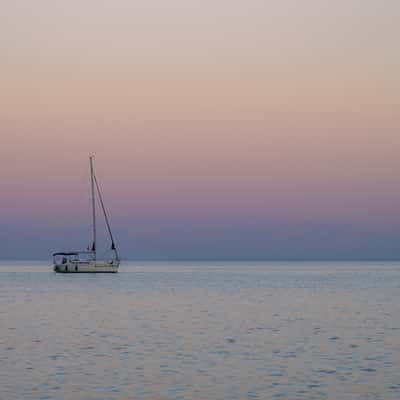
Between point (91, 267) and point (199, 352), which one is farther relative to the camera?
point (91, 267)

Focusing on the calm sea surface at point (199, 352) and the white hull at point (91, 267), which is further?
the white hull at point (91, 267)

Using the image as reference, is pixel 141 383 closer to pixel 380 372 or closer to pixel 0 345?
pixel 380 372

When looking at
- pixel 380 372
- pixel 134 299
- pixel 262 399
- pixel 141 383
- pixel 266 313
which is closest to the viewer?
pixel 262 399

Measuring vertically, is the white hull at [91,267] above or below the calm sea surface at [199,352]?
above

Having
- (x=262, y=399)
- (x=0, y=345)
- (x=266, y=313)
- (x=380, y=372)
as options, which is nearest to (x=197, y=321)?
(x=266, y=313)

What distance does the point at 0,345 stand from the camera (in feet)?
157

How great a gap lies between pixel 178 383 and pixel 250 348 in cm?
1239

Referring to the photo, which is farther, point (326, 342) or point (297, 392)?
point (326, 342)

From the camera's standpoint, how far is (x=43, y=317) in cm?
6881

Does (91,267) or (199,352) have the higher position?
(91,267)

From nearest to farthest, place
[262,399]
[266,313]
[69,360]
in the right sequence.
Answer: [262,399]
[69,360]
[266,313]

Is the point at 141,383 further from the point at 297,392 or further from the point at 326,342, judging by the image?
the point at 326,342

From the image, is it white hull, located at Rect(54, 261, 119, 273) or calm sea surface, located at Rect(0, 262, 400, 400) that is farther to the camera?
white hull, located at Rect(54, 261, 119, 273)

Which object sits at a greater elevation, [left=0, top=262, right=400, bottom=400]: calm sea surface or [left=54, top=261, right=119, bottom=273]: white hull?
[left=54, top=261, right=119, bottom=273]: white hull
